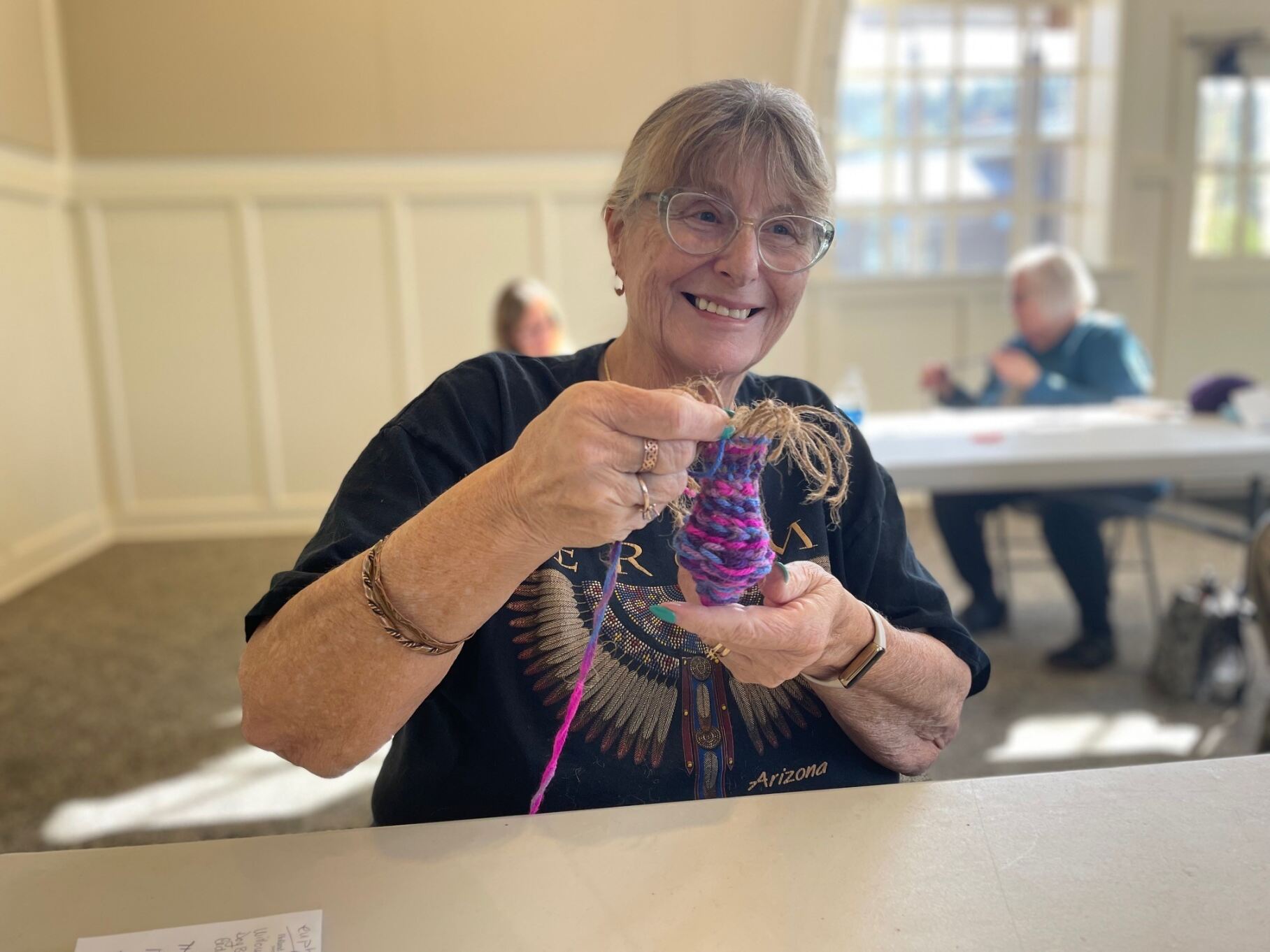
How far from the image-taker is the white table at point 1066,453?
2.46m

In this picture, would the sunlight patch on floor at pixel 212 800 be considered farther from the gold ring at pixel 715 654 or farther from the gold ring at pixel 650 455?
the gold ring at pixel 650 455

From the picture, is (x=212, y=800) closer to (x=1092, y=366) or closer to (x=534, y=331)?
(x=534, y=331)

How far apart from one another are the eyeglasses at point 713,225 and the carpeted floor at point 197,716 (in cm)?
170

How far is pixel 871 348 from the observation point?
5.04 metres

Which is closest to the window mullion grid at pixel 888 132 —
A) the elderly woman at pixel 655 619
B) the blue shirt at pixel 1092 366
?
the blue shirt at pixel 1092 366

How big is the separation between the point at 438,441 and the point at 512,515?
0.27 m

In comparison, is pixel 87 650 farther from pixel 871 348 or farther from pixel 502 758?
pixel 871 348

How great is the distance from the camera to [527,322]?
3178mm

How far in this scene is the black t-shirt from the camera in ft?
3.31

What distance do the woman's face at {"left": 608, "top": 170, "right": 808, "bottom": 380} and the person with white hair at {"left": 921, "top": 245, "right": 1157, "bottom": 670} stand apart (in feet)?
8.15

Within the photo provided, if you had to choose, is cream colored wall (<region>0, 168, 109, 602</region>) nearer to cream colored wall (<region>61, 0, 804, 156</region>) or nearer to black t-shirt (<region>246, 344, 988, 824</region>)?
cream colored wall (<region>61, 0, 804, 156</region>)

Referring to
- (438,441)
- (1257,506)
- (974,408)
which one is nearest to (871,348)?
(974,408)

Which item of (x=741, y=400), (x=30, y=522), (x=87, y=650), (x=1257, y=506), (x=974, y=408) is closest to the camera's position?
(x=741, y=400)

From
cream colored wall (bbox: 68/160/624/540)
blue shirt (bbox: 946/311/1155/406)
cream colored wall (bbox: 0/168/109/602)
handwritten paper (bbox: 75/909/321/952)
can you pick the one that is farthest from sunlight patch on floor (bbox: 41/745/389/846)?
blue shirt (bbox: 946/311/1155/406)
